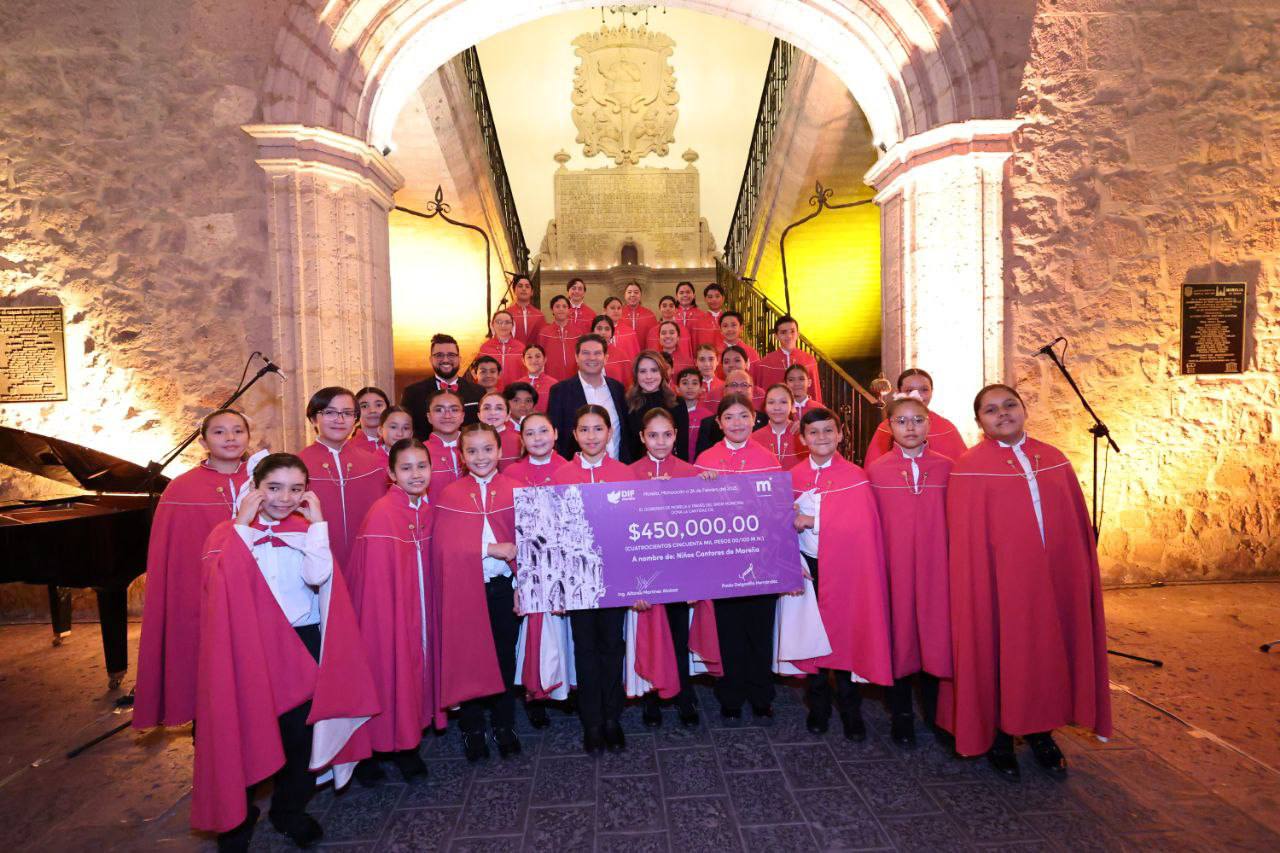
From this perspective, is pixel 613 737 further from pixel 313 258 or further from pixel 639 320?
pixel 639 320

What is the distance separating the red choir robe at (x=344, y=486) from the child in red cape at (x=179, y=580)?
43 centimetres

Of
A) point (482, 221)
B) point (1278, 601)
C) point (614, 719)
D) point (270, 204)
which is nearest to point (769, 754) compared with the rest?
Result: point (614, 719)

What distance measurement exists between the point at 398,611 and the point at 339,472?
1129mm

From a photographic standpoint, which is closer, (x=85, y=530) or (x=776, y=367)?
(x=85, y=530)

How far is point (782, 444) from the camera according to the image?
4539 mm

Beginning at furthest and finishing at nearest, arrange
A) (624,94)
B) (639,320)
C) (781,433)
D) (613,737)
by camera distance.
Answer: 1. (624,94)
2. (639,320)
3. (781,433)
4. (613,737)

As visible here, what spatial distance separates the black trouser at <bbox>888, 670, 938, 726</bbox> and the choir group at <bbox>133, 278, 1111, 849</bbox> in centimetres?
1

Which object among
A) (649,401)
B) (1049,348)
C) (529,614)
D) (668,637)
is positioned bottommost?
(668,637)

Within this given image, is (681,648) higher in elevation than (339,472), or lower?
lower

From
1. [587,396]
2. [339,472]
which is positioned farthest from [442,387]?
[339,472]

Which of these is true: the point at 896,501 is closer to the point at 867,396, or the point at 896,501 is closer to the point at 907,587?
the point at 907,587

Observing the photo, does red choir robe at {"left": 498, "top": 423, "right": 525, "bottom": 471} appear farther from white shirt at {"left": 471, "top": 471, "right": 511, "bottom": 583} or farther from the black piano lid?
the black piano lid

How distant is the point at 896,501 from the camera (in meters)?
3.46

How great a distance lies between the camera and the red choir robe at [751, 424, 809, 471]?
14.6 ft
